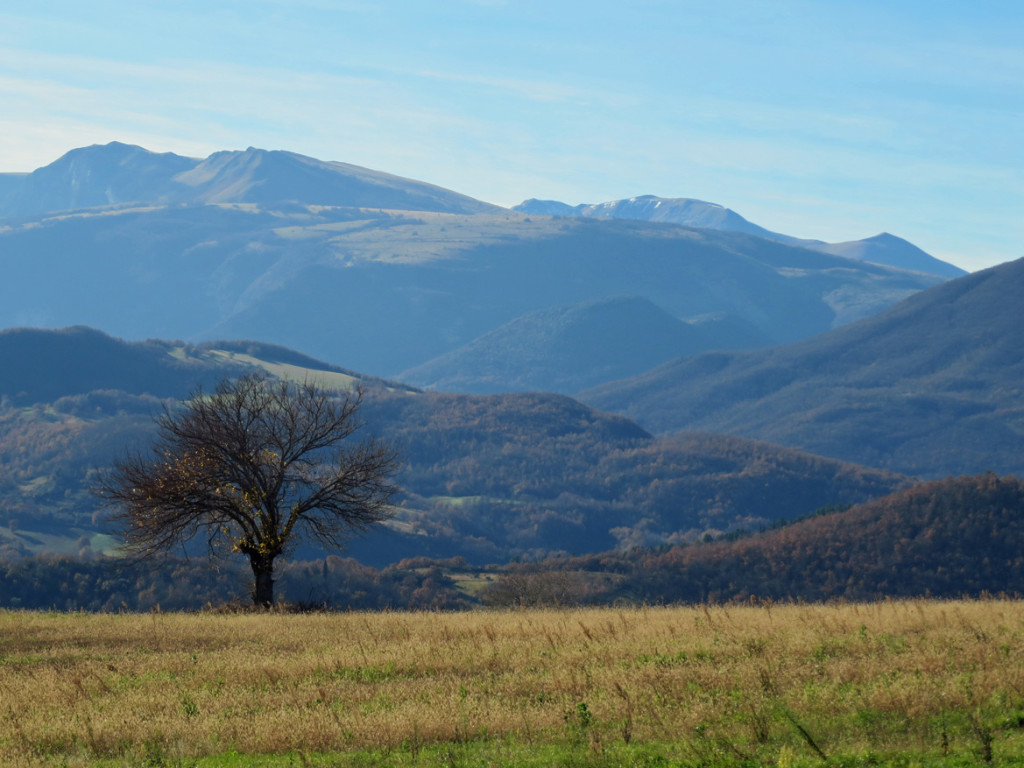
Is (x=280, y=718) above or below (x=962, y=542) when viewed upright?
above

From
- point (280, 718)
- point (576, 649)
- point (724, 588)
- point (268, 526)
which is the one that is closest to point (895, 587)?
point (724, 588)

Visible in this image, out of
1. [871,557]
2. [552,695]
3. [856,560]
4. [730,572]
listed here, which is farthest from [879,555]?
[552,695]

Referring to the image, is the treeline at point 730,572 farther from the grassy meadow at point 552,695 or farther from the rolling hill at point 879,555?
the grassy meadow at point 552,695

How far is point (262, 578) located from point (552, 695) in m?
24.4

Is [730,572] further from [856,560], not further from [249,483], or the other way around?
[249,483]

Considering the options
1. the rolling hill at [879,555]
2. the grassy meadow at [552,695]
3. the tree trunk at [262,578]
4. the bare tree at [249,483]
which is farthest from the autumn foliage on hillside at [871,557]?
the grassy meadow at [552,695]

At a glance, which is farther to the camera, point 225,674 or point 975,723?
point 225,674

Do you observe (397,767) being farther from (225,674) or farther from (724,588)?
(724,588)

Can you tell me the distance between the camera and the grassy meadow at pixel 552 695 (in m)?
13.5

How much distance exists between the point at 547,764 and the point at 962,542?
101 meters

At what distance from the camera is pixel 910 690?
49.5 ft

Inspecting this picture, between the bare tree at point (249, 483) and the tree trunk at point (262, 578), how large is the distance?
1.5 inches

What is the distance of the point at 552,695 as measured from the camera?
16625 mm

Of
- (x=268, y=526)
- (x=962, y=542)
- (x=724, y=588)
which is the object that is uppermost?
(x=268, y=526)
